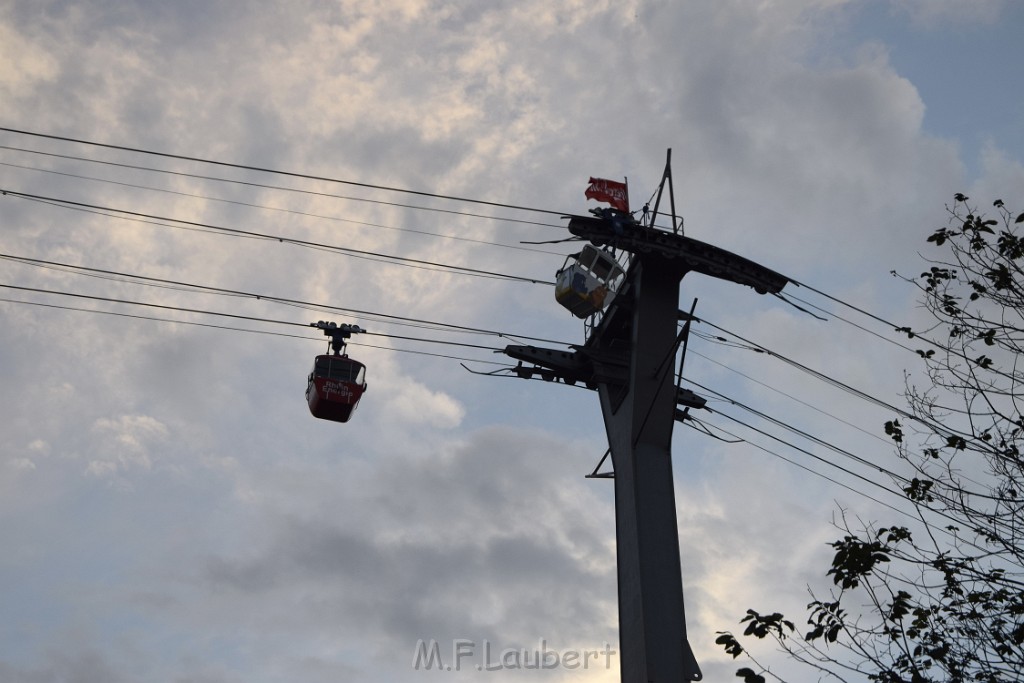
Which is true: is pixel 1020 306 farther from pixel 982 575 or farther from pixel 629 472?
pixel 629 472

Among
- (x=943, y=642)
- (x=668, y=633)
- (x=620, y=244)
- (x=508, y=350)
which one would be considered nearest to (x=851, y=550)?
(x=943, y=642)

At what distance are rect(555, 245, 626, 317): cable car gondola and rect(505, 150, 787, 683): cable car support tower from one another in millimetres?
479

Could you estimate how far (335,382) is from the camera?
130 ft

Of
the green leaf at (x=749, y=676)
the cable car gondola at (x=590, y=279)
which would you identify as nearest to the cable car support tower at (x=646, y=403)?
the cable car gondola at (x=590, y=279)

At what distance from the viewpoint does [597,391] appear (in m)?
41.8

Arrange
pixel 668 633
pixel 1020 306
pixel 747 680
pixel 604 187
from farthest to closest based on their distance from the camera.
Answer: pixel 604 187 < pixel 668 633 < pixel 1020 306 < pixel 747 680

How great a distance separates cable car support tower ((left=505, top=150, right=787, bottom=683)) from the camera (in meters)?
35.5

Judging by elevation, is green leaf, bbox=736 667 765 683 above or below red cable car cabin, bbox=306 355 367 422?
below

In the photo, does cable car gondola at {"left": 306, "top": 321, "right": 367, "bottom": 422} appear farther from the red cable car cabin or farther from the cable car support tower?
the cable car support tower

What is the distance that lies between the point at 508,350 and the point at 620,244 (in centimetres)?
600

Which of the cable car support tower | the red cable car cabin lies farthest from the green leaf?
the red cable car cabin

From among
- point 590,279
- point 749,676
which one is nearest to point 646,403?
point 590,279

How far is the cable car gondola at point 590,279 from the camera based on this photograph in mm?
39938

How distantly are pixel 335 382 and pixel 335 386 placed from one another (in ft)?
0.50
